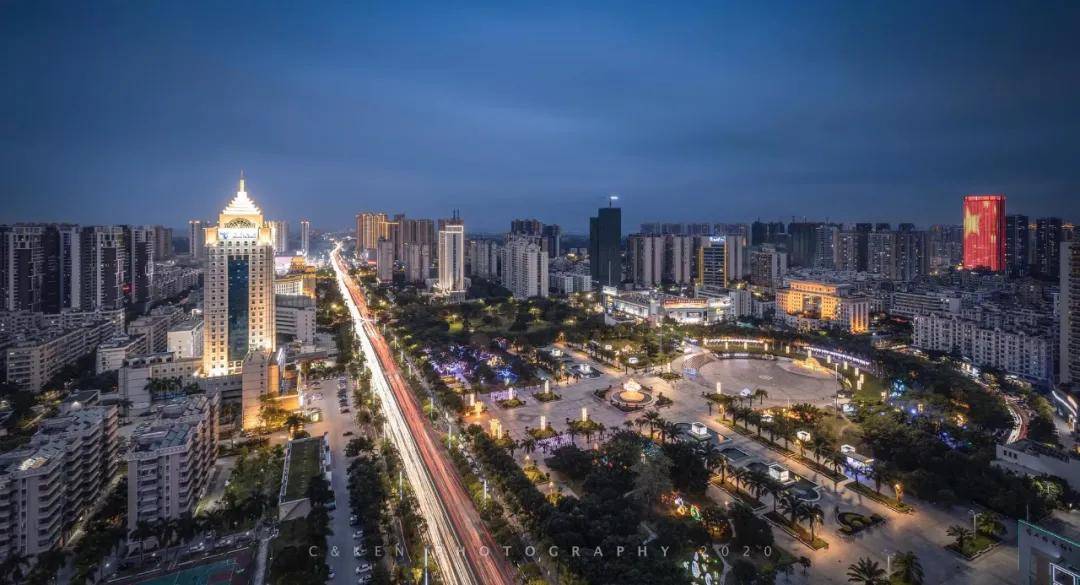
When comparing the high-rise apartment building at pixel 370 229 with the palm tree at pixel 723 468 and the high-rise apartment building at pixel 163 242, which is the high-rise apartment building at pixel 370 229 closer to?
the high-rise apartment building at pixel 163 242

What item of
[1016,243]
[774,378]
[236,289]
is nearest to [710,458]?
[774,378]

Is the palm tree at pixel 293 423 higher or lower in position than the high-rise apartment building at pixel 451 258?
lower

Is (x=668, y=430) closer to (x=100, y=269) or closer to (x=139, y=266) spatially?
(x=100, y=269)

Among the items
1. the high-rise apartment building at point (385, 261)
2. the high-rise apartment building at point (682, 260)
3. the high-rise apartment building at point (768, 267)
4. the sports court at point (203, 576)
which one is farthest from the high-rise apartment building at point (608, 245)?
the sports court at point (203, 576)

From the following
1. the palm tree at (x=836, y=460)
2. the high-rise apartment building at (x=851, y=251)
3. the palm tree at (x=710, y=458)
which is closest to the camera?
the palm tree at (x=710, y=458)

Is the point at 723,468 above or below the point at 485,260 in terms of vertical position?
below
